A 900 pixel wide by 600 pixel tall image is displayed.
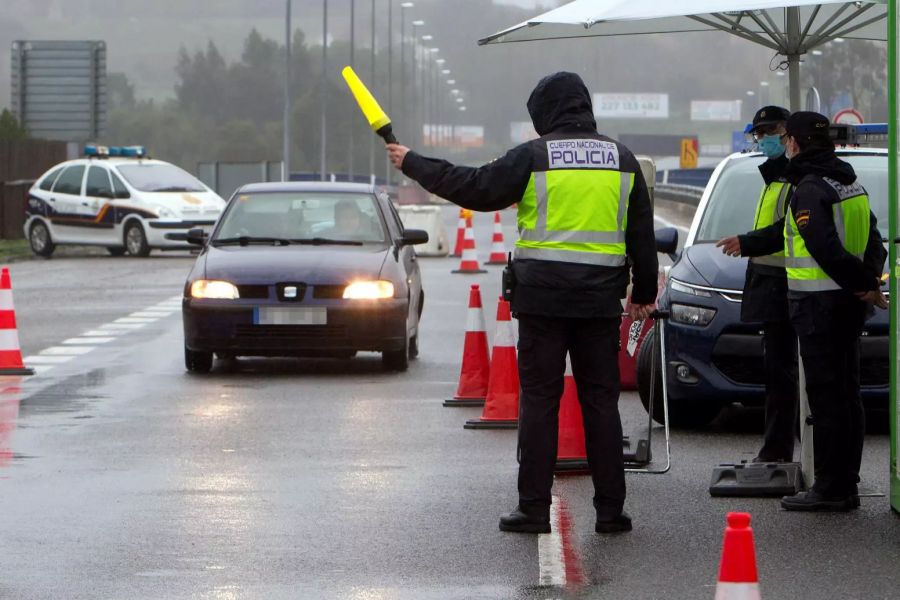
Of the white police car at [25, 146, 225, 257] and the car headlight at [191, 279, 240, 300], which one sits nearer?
the car headlight at [191, 279, 240, 300]

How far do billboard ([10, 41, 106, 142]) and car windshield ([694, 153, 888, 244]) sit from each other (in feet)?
118

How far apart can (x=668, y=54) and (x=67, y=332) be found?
18139 centimetres

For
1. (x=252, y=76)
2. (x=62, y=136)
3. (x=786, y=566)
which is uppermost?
(x=252, y=76)

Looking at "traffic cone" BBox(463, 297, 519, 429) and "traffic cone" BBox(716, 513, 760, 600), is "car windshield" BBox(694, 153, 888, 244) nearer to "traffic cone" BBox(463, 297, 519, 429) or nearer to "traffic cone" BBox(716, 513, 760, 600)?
"traffic cone" BBox(463, 297, 519, 429)

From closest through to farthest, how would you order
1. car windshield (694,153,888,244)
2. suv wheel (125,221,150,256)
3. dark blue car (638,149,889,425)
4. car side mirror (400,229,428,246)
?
dark blue car (638,149,889,425), car windshield (694,153,888,244), car side mirror (400,229,428,246), suv wheel (125,221,150,256)

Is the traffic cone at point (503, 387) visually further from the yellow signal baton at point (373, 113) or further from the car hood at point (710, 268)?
the yellow signal baton at point (373, 113)

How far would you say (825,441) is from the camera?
7.82 m

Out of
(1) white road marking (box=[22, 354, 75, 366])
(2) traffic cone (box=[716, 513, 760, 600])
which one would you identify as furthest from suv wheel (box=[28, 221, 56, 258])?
(2) traffic cone (box=[716, 513, 760, 600])

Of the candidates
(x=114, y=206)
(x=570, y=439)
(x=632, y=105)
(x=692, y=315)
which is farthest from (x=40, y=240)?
(x=632, y=105)

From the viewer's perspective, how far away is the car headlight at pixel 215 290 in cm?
1355

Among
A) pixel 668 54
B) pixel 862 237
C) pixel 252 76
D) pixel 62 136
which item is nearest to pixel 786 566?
pixel 862 237

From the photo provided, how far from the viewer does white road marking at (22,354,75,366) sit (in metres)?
14.9

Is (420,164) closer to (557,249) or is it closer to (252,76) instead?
(557,249)

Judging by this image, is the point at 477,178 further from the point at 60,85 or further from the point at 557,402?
the point at 60,85
